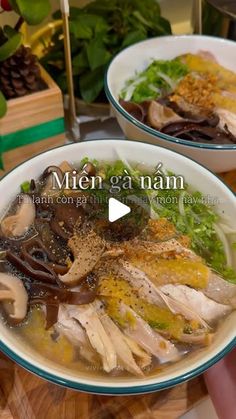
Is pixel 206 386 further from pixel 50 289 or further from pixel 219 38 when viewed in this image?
pixel 219 38

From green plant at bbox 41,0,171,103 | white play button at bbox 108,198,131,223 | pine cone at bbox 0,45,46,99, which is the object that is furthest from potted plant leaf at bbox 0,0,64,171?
white play button at bbox 108,198,131,223

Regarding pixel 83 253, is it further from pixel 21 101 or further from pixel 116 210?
pixel 21 101

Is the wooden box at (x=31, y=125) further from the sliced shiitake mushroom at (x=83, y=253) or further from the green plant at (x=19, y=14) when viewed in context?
the sliced shiitake mushroom at (x=83, y=253)

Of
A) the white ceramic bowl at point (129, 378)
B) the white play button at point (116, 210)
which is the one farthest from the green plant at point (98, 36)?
the white play button at point (116, 210)

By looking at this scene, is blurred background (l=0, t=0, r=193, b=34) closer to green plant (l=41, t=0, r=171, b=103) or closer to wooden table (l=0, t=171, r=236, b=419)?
green plant (l=41, t=0, r=171, b=103)

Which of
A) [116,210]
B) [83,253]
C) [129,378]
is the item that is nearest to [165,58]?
[116,210]
